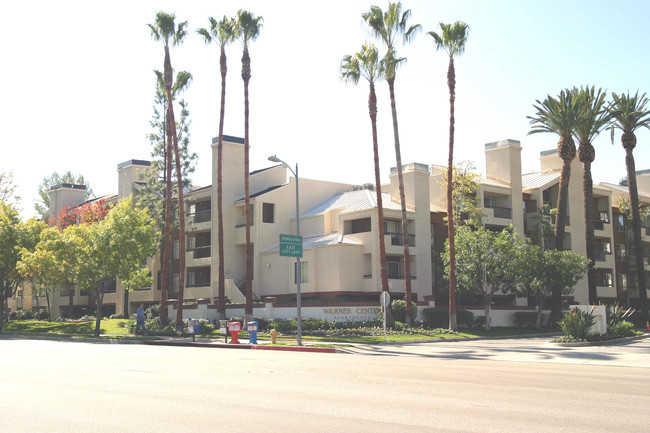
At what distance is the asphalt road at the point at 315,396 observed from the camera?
8945 millimetres

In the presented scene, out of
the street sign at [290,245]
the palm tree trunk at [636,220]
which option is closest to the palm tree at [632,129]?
the palm tree trunk at [636,220]

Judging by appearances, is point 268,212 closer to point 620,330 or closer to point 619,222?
point 620,330

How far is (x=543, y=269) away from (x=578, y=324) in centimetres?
1326

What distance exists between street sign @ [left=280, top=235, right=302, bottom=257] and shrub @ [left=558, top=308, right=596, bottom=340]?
12.5 meters

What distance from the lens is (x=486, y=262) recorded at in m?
40.2

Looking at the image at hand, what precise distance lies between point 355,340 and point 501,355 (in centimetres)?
865

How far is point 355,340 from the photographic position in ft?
101

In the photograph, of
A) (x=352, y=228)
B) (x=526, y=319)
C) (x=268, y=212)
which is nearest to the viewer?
(x=526, y=319)

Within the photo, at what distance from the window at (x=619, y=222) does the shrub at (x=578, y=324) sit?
3208cm

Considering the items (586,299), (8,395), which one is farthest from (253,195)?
(8,395)

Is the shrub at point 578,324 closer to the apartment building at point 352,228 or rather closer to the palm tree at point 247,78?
the apartment building at point 352,228

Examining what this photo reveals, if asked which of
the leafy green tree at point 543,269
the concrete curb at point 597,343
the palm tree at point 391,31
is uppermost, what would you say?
the palm tree at point 391,31

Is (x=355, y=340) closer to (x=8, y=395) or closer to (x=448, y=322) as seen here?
(x=448, y=322)

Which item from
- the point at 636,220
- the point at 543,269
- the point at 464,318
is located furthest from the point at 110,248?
the point at 636,220
